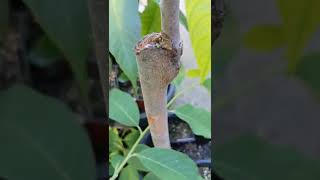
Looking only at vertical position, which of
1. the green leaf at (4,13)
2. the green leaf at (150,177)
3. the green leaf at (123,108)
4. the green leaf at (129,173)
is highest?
the green leaf at (4,13)

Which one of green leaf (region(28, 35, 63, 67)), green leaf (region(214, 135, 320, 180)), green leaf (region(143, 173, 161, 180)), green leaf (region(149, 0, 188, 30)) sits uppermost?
green leaf (region(149, 0, 188, 30))

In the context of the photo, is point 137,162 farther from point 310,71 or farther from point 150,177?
point 310,71

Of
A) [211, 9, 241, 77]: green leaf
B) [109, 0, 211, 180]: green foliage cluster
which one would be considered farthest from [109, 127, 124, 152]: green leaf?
[211, 9, 241, 77]: green leaf

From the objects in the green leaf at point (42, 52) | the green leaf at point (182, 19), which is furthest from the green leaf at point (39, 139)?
the green leaf at point (182, 19)

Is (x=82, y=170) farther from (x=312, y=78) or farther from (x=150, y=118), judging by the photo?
(x=312, y=78)

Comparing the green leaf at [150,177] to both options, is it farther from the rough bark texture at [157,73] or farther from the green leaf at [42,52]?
the green leaf at [42,52]

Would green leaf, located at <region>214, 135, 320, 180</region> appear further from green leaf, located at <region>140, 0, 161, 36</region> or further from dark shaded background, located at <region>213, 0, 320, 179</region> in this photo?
green leaf, located at <region>140, 0, 161, 36</region>
